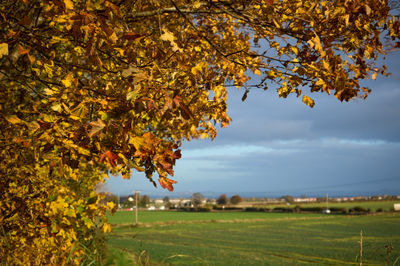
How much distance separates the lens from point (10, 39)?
3.25m

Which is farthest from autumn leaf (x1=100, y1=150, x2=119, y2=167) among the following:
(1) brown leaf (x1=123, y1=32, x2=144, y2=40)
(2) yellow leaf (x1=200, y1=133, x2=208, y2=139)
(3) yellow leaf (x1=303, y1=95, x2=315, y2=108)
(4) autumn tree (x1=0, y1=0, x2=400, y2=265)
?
(2) yellow leaf (x1=200, y1=133, x2=208, y2=139)

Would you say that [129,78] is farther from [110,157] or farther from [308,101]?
[308,101]

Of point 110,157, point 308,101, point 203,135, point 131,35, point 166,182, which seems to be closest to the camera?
point 110,157

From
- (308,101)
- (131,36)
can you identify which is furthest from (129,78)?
(308,101)

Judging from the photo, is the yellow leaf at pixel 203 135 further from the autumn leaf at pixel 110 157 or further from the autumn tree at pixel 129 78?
the autumn leaf at pixel 110 157

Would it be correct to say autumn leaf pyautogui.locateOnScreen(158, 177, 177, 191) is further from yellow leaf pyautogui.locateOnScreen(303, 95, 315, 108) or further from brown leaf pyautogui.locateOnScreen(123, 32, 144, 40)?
yellow leaf pyautogui.locateOnScreen(303, 95, 315, 108)

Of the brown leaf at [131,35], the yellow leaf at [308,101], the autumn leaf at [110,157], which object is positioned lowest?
the autumn leaf at [110,157]

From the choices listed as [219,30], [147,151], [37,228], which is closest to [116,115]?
[147,151]

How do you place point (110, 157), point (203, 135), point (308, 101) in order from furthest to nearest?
1. point (203, 135)
2. point (308, 101)
3. point (110, 157)

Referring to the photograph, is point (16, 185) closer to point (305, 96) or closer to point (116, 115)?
point (116, 115)

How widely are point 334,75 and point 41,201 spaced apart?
171 inches

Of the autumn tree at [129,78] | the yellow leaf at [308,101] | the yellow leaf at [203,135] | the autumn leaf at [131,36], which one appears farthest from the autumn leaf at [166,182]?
the yellow leaf at [203,135]

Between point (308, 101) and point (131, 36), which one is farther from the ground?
point (131, 36)

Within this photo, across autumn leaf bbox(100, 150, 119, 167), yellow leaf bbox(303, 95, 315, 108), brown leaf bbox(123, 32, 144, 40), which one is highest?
brown leaf bbox(123, 32, 144, 40)
